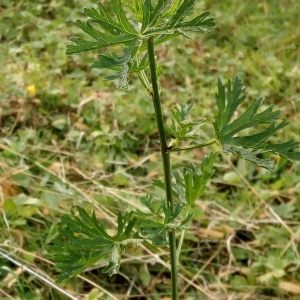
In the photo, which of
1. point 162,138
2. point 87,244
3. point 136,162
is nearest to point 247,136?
point 162,138

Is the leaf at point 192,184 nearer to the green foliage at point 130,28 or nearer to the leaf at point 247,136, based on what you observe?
the leaf at point 247,136

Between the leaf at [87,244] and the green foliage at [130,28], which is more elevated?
the green foliage at [130,28]

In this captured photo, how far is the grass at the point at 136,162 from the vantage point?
1196mm

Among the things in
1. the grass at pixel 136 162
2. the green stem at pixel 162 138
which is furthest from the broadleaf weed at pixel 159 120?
the grass at pixel 136 162

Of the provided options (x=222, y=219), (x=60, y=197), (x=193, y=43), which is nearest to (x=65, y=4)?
(x=193, y=43)

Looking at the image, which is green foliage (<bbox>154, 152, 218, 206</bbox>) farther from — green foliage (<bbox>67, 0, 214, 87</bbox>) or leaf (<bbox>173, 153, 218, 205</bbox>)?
green foliage (<bbox>67, 0, 214, 87</bbox>)

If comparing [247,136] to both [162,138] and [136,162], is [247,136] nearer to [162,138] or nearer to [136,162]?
[162,138]

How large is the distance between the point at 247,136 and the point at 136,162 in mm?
914

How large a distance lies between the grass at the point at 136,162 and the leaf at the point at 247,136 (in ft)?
0.61

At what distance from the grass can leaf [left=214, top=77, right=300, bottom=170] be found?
0.61 ft

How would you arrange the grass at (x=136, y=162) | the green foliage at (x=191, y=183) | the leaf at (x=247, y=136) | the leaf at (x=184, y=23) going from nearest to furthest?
the leaf at (x=184, y=23) → the leaf at (x=247, y=136) → the green foliage at (x=191, y=183) → the grass at (x=136, y=162)

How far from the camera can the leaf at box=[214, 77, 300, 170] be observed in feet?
2.05

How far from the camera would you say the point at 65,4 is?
243 centimetres

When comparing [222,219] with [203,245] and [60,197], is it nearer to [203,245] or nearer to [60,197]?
[203,245]
